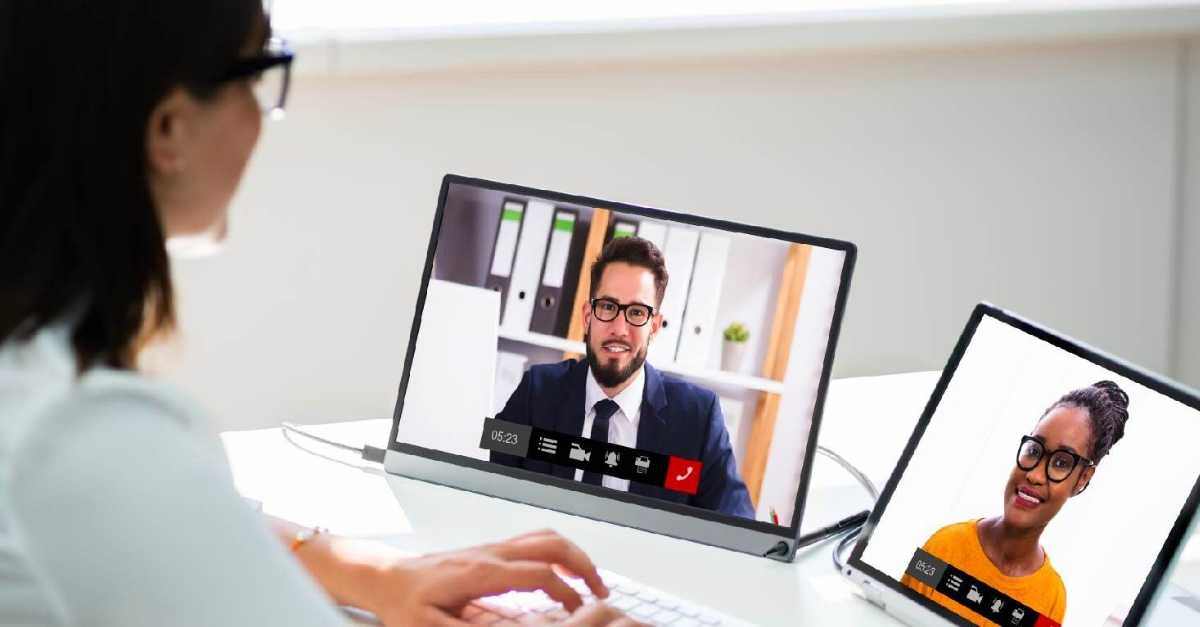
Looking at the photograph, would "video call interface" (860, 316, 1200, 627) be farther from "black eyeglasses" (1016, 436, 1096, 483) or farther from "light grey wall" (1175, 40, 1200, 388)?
"light grey wall" (1175, 40, 1200, 388)

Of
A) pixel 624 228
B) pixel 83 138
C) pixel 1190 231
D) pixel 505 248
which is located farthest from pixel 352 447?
pixel 1190 231

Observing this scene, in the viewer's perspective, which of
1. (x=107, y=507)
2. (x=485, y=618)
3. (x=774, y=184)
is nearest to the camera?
(x=107, y=507)

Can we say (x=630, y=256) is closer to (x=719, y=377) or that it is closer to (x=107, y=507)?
(x=719, y=377)

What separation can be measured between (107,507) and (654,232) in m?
0.79

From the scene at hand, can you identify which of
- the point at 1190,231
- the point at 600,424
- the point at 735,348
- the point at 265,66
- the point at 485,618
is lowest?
the point at 485,618

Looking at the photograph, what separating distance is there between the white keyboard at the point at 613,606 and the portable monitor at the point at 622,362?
6.7 inches

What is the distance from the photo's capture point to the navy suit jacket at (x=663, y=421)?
126 centimetres

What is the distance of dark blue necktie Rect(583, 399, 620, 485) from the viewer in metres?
1.29

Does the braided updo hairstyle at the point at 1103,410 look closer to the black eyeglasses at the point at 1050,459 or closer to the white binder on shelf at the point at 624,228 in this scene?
the black eyeglasses at the point at 1050,459

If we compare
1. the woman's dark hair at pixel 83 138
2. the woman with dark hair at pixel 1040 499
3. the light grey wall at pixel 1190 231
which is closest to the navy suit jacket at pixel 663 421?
the woman with dark hair at pixel 1040 499

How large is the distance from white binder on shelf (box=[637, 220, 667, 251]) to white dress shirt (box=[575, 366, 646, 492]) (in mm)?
124

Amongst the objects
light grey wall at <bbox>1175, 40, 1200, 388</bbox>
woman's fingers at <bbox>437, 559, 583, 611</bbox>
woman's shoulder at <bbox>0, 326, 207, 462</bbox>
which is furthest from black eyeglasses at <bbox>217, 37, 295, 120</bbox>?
light grey wall at <bbox>1175, 40, 1200, 388</bbox>

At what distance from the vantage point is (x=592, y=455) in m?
1.29

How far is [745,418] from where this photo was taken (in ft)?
4.11
